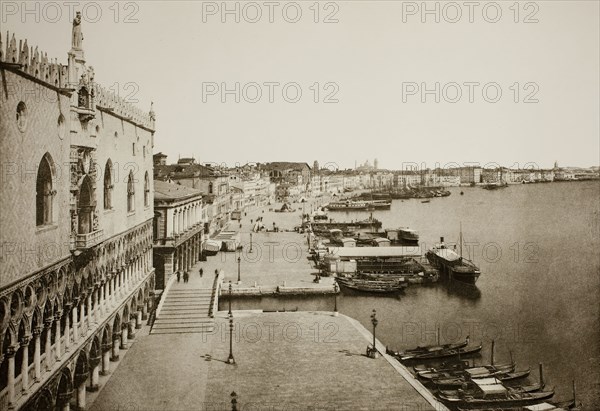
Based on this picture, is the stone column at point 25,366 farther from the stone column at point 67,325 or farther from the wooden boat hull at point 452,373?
the wooden boat hull at point 452,373

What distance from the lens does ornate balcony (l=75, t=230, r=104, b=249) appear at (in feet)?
63.1

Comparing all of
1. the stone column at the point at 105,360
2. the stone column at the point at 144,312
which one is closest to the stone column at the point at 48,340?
the stone column at the point at 105,360

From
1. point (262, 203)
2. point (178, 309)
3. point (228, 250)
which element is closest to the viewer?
point (178, 309)

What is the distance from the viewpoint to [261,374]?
2362cm

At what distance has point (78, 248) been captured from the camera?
755 inches

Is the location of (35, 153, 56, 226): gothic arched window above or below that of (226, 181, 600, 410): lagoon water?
above

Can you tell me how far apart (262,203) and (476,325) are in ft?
365

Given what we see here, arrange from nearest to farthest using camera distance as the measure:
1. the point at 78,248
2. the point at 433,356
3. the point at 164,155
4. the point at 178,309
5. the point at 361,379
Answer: the point at 78,248 → the point at 361,379 → the point at 433,356 → the point at 178,309 → the point at 164,155

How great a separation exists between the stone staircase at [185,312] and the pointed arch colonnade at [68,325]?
1.58m

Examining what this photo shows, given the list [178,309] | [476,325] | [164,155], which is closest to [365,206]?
[164,155]

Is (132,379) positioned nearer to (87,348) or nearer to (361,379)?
(87,348)

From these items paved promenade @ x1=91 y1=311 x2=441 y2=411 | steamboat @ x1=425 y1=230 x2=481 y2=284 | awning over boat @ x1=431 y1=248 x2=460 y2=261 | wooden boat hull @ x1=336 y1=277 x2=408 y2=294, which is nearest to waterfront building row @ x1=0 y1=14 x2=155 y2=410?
paved promenade @ x1=91 y1=311 x2=441 y2=411

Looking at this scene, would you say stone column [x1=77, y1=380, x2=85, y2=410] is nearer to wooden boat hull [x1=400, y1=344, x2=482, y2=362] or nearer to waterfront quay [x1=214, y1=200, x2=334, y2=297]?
Result: wooden boat hull [x1=400, y1=344, x2=482, y2=362]

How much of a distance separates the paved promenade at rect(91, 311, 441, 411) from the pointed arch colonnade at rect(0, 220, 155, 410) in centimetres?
145
